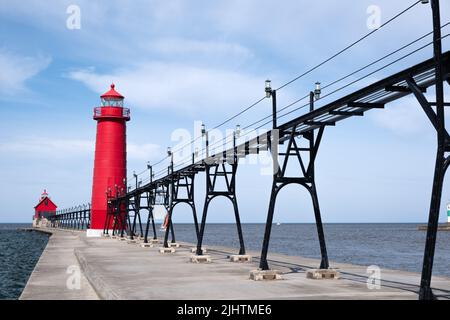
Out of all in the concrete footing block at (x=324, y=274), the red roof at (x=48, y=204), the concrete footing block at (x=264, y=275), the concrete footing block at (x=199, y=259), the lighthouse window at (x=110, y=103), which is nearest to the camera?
the concrete footing block at (x=264, y=275)

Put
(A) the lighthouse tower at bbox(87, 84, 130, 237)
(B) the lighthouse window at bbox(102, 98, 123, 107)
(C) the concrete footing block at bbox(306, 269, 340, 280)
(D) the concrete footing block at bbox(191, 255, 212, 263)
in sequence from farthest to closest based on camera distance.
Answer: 1. (B) the lighthouse window at bbox(102, 98, 123, 107)
2. (A) the lighthouse tower at bbox(87, 84, 130, 237)
3. (D) the concrete footing block at bbox(191, 255, 212, 263)
4. (C) the concrete footing block at bbox(306, 269, 340, 280)

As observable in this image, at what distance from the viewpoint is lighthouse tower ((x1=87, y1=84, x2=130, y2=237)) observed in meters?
60.5

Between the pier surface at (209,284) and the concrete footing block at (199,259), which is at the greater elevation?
the concrete footing block at (199,259)

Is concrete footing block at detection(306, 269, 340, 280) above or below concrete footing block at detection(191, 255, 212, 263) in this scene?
below

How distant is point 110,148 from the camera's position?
60406mm

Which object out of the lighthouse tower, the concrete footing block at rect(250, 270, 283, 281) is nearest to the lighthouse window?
the lighthouse tower

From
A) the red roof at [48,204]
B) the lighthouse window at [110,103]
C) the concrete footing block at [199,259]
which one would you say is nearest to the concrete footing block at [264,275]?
the concrete footing block at [199,259]

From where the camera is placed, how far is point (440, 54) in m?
11.7

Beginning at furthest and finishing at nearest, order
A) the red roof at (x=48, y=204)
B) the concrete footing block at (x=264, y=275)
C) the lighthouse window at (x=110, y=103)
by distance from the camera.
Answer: the red roof at (x=48, y=204)
the lighthouse window at (x=110, y=103)
the concrete footing block at (x=264, y=275)

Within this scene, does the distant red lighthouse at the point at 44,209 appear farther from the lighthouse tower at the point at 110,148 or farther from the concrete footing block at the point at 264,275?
the concrete footing block at the point at 264,275

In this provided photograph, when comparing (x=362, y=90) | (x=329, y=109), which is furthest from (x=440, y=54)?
(x=329, y=109)

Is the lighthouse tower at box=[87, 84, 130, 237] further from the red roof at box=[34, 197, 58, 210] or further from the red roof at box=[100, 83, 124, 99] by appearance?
the red roof at box=[34, 197, 58, 210]

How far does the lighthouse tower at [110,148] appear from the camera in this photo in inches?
2382
